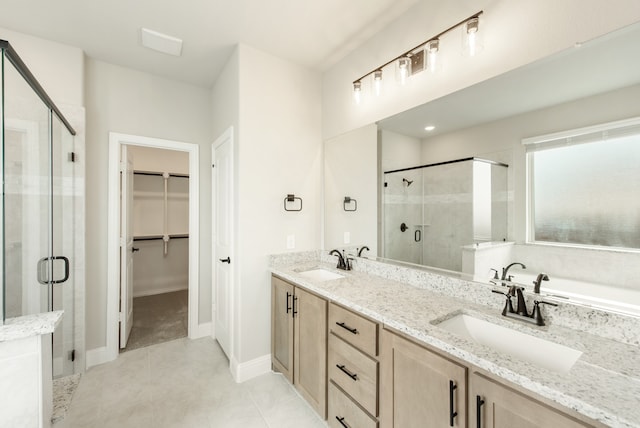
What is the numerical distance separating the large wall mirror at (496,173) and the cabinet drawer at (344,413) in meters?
0.97

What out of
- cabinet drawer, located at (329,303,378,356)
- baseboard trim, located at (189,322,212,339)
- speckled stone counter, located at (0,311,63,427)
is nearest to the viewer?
speckled stone counter, located at (0,311,63,427)

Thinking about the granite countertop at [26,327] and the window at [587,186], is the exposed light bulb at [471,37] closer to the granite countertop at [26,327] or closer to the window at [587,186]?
the window at [587,186]

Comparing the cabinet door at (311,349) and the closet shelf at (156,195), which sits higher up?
the closet shelf at (156,195)

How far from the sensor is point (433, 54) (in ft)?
5.71

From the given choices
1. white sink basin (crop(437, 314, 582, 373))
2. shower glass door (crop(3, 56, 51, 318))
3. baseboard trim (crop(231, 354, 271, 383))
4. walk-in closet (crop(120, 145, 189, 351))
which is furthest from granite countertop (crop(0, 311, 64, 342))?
walk-in closet (crop(120, 145, 189, 351))

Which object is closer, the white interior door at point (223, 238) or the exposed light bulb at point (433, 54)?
the exposed light bulb at point (433, 54)

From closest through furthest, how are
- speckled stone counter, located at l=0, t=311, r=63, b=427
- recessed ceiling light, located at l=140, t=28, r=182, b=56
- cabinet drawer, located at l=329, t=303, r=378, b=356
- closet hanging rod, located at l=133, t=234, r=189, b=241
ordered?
speckled stone counter, located at l=0, t=311, r=63, b=427 < cabinet drawer, located at l=329, t=303, r=378, b=356 < recessed ceiling light, located at l=140, t=28, r=182, b=56 < closet hanging rod, located at l=133, t=234, r=189, b=241

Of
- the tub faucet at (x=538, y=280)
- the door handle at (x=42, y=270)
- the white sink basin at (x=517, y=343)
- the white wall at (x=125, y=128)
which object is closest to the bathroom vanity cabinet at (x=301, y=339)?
the white sink basin at (x=517, y=343)

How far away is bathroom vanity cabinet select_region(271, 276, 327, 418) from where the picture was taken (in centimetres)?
181

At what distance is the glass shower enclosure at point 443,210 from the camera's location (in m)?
1.55

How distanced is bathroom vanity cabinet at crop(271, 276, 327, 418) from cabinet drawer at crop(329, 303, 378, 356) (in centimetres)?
10

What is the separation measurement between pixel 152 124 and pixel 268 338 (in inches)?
99.6

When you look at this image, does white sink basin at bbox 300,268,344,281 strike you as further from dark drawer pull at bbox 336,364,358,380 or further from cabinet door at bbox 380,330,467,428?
cabinet door at bbox 380,330,467,428

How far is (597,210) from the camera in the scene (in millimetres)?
1187
